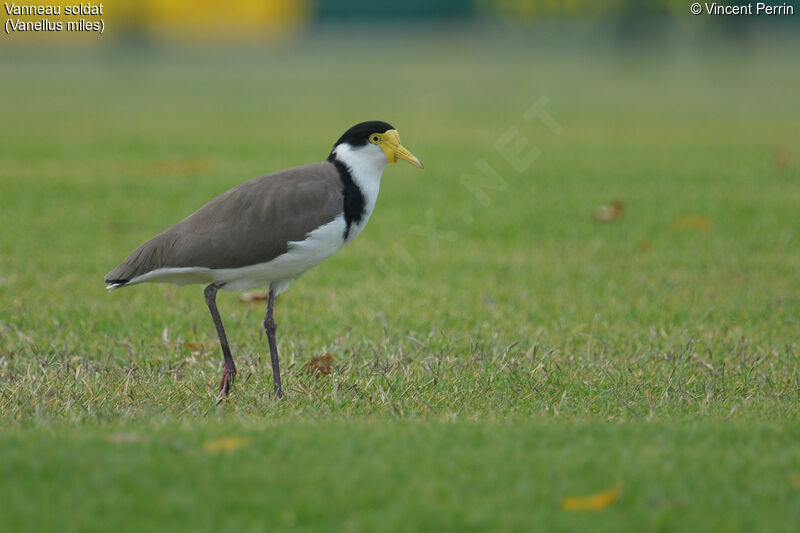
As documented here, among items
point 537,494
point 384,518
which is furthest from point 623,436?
point 384,518

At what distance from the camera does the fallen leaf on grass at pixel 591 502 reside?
10.5ft

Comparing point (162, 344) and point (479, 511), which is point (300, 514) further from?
point (162, 344)

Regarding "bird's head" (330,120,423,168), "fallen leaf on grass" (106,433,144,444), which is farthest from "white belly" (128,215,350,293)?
"fallen leaf on grass" (106,433,144,444)

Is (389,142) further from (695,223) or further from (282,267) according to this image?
(695,223)

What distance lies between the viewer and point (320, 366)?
5.28m

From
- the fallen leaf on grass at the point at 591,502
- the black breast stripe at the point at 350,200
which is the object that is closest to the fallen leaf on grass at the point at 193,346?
the black breast stripe at the point at 350,200

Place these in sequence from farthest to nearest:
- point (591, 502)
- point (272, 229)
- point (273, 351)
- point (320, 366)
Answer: point (320, 366) < point (273, 351) < point (272, 229) < point (591, 502)

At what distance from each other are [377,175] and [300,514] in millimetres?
2217

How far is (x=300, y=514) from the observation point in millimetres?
3143

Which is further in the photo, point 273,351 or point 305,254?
point 273,351

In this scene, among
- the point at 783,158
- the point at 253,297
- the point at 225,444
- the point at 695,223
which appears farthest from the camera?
the point at 783,158

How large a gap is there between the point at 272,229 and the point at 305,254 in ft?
0.61

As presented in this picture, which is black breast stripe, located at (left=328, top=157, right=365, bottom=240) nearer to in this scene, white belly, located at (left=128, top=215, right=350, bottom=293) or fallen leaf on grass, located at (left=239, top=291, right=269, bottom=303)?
white belly, located at (left=128, top=215, right=350, bottom=293)

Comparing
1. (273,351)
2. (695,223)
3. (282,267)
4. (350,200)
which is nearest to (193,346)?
(273,351)
